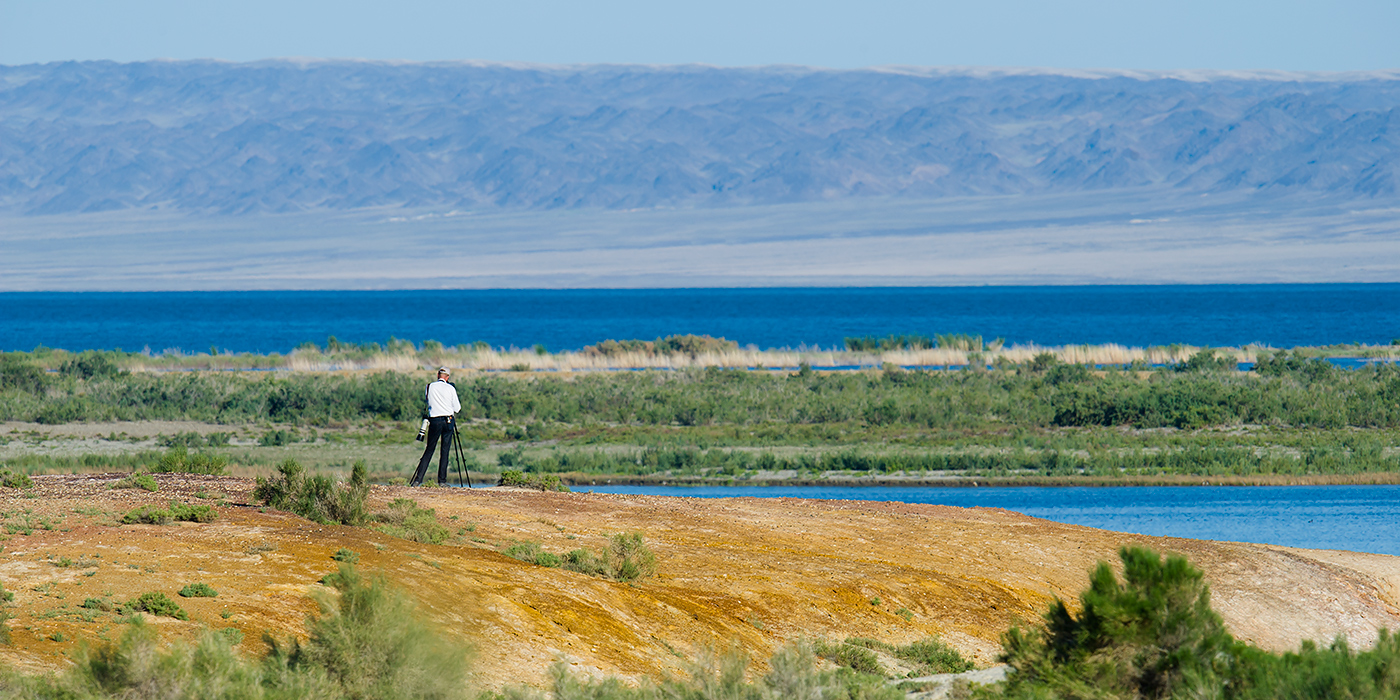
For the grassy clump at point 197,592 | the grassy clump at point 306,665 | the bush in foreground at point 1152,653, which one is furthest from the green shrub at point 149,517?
the bush in foreground at point 1152,653

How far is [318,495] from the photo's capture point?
16.2 m

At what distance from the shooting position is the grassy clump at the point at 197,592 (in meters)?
12.1

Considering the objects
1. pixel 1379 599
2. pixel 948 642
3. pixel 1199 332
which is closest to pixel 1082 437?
pixel 1379 599

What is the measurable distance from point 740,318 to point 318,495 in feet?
368

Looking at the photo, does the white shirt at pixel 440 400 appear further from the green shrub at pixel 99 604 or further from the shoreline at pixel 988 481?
the shoreline at pixel 988 481

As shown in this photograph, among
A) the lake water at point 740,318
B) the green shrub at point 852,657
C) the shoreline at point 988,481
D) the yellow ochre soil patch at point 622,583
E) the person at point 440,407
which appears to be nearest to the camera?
the yellow ochre soil patch at point 622,583

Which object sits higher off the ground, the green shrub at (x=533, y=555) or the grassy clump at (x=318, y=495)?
the grassy clump at (x=318, y=495)

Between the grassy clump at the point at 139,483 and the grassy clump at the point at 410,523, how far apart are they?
303 centimetres

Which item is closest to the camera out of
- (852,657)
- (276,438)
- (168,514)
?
(852,657)

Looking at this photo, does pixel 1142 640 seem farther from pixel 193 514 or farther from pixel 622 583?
pixel 193 514

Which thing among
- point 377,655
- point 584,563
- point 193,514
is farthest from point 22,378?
point 377,655

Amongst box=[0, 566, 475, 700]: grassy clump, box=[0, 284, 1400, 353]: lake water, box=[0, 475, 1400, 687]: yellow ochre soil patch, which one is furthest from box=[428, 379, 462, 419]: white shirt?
box=[0, 284, 1400, 353]: lake water

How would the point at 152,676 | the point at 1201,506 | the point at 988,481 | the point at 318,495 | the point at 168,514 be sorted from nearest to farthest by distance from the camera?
1. the point at 152,676
2. the point at 168,514
3. the point at 318,495
4. the point at 1201,506
5. the point at 988,481

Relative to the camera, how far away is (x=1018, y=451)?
3488cm
